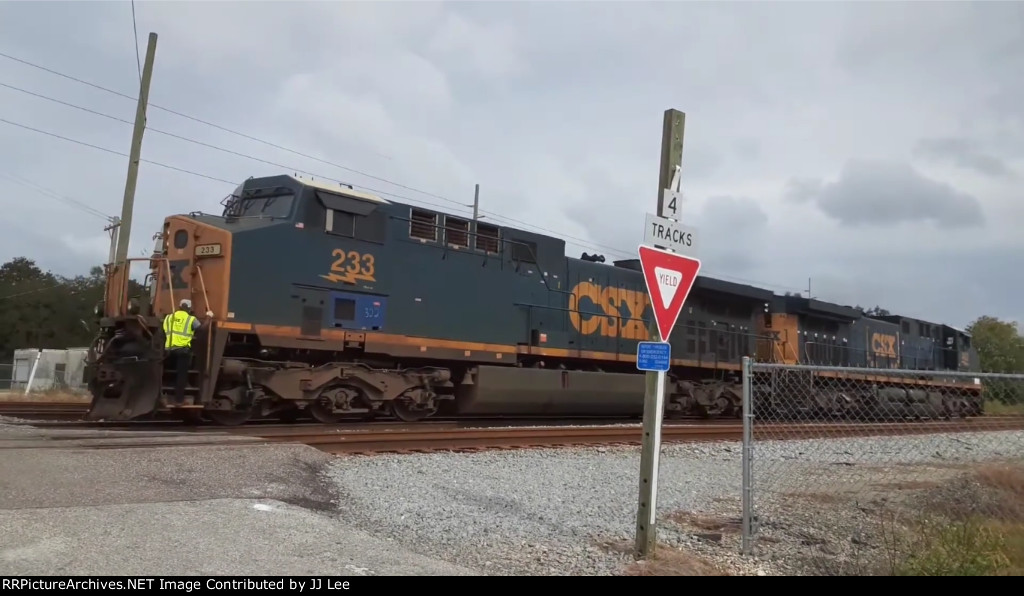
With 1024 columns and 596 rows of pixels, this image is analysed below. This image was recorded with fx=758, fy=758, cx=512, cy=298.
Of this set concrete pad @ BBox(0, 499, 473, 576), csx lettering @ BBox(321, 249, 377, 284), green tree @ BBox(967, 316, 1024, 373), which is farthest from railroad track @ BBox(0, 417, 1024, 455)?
green tree @ BBox(967, 316, 1024, 373)

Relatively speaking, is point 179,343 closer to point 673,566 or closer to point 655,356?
point 655,356

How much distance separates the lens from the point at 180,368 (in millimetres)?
10109

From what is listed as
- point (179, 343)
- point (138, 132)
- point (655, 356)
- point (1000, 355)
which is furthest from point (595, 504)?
point (1000, 355)

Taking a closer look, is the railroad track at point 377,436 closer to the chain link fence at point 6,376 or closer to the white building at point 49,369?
the white building at point 49,369

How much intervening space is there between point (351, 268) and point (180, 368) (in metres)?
3.09

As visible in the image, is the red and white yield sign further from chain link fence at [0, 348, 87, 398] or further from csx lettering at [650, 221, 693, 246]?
chain link fence at [0, 348, 87, 398]

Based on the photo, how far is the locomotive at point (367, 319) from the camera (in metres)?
10.8

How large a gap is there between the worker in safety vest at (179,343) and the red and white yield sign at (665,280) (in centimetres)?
707

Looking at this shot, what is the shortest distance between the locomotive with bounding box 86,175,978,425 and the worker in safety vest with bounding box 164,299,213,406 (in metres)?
0.16

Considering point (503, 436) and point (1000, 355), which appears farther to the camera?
point (1000, 355)

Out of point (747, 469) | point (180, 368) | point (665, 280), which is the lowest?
point (747, 469)

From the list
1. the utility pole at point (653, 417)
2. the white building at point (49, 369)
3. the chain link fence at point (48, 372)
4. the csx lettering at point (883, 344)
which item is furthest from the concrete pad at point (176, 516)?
the csx lettering at point (883, 344)

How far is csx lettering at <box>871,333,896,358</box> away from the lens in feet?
82.6
